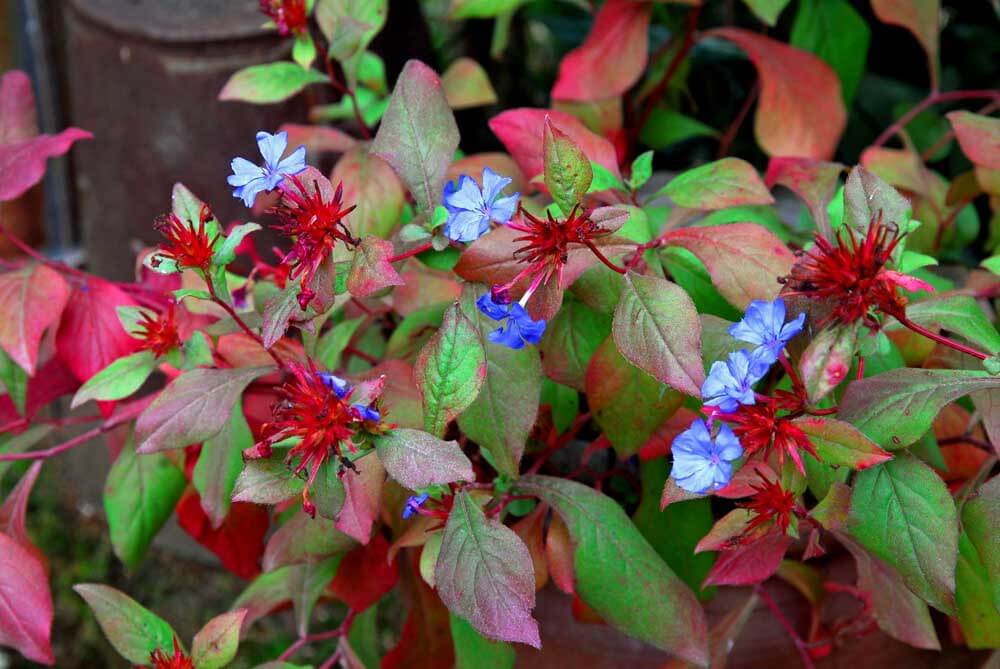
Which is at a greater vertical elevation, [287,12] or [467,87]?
[287,12]

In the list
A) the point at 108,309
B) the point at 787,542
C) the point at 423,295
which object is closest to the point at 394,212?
the point at 423,295

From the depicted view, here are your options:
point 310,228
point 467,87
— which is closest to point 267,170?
point 310,228

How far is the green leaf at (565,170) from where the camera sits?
19.6 inches

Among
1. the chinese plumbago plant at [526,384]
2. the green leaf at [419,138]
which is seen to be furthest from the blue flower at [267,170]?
the green leaf at [419,138]

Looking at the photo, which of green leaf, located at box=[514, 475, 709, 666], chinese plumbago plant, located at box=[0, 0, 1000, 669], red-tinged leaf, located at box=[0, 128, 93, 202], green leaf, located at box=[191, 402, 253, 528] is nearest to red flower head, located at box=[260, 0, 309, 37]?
chinese plumbago plant, located at box=[0, 0, 1000, 669]

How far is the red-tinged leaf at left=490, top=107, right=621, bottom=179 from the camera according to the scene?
0.72m

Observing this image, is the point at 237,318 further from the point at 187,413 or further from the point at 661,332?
the point at 661,332

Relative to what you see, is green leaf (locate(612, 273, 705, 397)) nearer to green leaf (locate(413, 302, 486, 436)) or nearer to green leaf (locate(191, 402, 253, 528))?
green leaf (locate(413, 302, 486, 436))

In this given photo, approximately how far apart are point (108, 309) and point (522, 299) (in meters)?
0.36

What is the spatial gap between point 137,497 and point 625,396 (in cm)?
34

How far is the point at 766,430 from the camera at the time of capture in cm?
48

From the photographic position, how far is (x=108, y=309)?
2.42 feet

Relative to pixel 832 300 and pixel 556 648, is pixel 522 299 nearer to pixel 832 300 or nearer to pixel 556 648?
pixel 832 300

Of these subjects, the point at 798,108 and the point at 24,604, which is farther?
the point at 798,108
